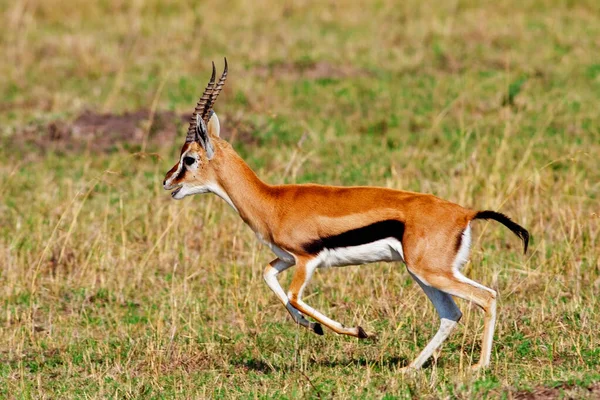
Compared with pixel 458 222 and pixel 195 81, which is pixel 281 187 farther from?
pixel 195 81

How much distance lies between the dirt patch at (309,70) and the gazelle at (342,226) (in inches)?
290

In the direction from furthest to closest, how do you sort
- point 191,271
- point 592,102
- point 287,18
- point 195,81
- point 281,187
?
1. point 287,18
2. point 195,81
3. point 592,102
4. point 191,271
5. point 281,187

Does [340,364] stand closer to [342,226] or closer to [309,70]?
[342,226]

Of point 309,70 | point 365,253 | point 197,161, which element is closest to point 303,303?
point 365,253

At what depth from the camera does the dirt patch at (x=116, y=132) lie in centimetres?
1165

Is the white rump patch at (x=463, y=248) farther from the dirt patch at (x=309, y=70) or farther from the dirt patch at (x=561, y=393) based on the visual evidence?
the dirt patch at (x=309, y=70)

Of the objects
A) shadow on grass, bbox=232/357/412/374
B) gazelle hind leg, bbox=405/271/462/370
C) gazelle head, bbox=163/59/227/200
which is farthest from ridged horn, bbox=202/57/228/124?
gazelle hind leg, bbox=405/271/462/370

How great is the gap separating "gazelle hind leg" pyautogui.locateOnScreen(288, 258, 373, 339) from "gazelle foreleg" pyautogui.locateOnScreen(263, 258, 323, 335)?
0.07 m

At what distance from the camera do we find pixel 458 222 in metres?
5.88

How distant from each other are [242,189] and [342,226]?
2.65 ft

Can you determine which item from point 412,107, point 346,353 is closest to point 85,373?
point 346,353

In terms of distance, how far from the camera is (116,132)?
11.8m

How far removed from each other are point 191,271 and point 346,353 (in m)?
2.16

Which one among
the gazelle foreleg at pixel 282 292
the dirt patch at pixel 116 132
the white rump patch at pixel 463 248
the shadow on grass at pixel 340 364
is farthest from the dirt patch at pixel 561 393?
the dirt patch at pixel 116 132
